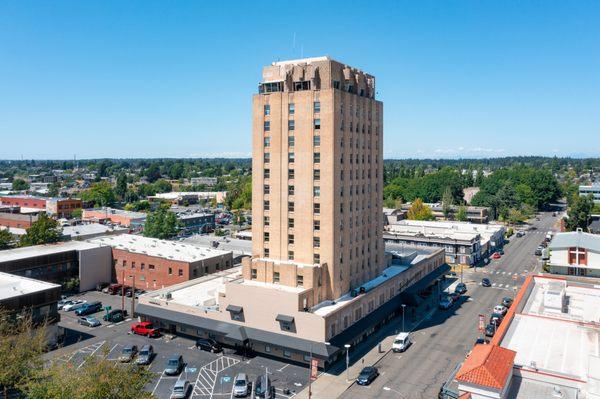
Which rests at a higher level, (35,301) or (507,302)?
(35,301)

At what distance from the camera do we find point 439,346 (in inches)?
2427

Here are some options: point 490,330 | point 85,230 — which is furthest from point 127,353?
point 85,230

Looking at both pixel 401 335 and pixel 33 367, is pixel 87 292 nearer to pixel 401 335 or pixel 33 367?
pixel 33 367

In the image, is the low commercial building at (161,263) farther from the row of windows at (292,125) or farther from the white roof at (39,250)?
the row of windows at (292,125)

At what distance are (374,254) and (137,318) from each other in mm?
36673

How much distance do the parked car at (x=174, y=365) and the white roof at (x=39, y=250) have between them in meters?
39.9

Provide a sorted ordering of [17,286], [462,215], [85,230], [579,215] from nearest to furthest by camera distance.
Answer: [17,286] → [85,230] → [579,215] → [462,215]

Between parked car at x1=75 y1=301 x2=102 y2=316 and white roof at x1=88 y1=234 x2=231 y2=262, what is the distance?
42.1ft

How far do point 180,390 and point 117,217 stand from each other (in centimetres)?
12290

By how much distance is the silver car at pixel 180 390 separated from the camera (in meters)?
47.1

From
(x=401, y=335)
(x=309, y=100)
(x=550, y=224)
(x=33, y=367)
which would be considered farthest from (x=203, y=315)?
(x=550, y=224)

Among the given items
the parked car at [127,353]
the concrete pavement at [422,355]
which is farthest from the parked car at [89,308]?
the concrete pavement at [422,355]

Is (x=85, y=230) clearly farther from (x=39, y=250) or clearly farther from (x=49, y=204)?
(x=49, y=204)

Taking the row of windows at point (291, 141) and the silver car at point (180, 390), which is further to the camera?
the row of windows at point (291, 141)
